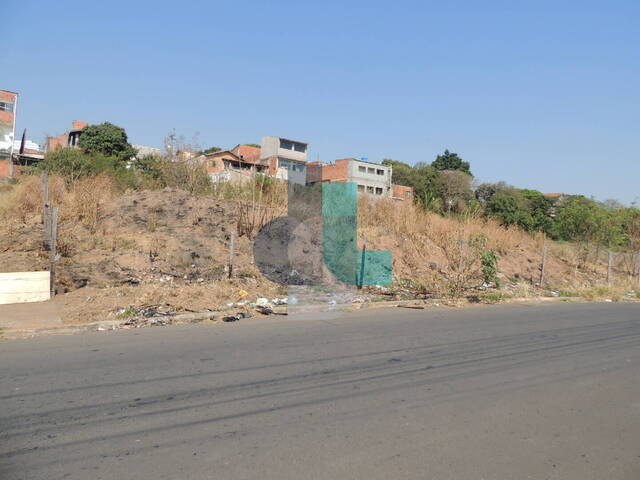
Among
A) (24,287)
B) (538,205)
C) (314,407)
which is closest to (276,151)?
(538,205)

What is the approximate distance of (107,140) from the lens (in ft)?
164

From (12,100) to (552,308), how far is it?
51989mm

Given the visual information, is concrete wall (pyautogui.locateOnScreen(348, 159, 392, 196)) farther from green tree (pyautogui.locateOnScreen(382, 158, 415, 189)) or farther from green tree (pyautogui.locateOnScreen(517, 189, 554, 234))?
green tree (pyautogui.locateOnScreen(517, 189, 554, 234))

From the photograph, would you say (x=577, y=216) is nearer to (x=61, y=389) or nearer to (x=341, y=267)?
(x=341, y=267)

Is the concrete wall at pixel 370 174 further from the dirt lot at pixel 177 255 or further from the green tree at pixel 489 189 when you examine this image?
the dirt lot at pixel 177 255

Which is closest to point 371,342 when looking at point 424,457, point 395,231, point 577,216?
point 424,457

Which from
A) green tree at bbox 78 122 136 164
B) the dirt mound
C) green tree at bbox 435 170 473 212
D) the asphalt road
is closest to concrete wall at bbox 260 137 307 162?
green tree at bbox 78 122 136 164

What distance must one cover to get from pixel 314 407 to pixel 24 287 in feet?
24.9

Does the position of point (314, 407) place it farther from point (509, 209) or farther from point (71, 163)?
point (509, 209)

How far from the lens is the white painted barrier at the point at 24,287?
9.71m

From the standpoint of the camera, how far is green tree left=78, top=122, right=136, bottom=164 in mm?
49250

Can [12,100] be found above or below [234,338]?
above

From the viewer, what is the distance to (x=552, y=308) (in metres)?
14.2

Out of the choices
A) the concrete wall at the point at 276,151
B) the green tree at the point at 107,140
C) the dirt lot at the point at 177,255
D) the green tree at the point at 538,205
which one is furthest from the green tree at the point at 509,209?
the green tree at the point at 107,140
